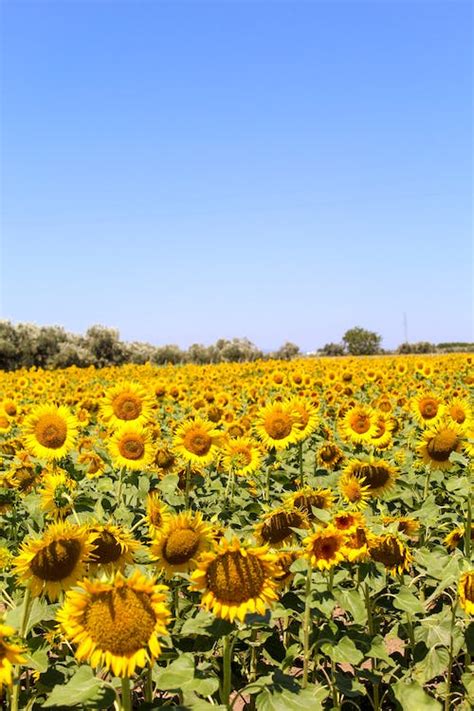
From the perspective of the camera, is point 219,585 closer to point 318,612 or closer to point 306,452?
point 318,612

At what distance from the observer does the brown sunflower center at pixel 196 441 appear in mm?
5102

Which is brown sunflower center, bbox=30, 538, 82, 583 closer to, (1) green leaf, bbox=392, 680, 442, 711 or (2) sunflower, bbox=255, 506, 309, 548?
(2) sunflower, bbox=255, 506, 309, 548

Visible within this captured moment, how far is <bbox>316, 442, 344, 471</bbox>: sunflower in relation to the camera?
606cm

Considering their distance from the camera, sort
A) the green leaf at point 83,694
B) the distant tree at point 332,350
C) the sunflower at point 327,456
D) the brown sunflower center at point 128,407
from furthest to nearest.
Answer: the distant tree at point 332,350
the sunflower at point 327,456
the brown sunflower center at point 128,407
the green leaf at point 83,694

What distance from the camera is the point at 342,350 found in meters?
58.3

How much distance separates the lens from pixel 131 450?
16.4 feet

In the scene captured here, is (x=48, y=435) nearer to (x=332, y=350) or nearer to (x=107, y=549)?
(x=107, y=549)

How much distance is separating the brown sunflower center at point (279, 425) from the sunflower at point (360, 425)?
0.90m

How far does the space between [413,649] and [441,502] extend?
3.54 meters

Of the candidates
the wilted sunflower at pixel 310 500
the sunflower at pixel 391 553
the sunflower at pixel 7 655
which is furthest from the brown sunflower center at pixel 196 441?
the sunflower at pixel 7 655

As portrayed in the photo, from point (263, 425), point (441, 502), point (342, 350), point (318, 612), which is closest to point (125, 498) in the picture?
point (263, 425)

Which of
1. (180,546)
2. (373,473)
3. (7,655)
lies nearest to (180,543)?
(180,546)

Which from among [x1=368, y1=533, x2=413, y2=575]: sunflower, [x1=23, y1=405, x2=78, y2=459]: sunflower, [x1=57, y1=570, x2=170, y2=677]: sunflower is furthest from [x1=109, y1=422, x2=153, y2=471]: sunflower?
[x1=57, y1=570, x2=170, y2=677]: sunflower

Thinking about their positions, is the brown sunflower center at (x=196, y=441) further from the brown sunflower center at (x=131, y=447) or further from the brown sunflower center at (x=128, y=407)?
the brown sunflower center at (x=128, y=407)
